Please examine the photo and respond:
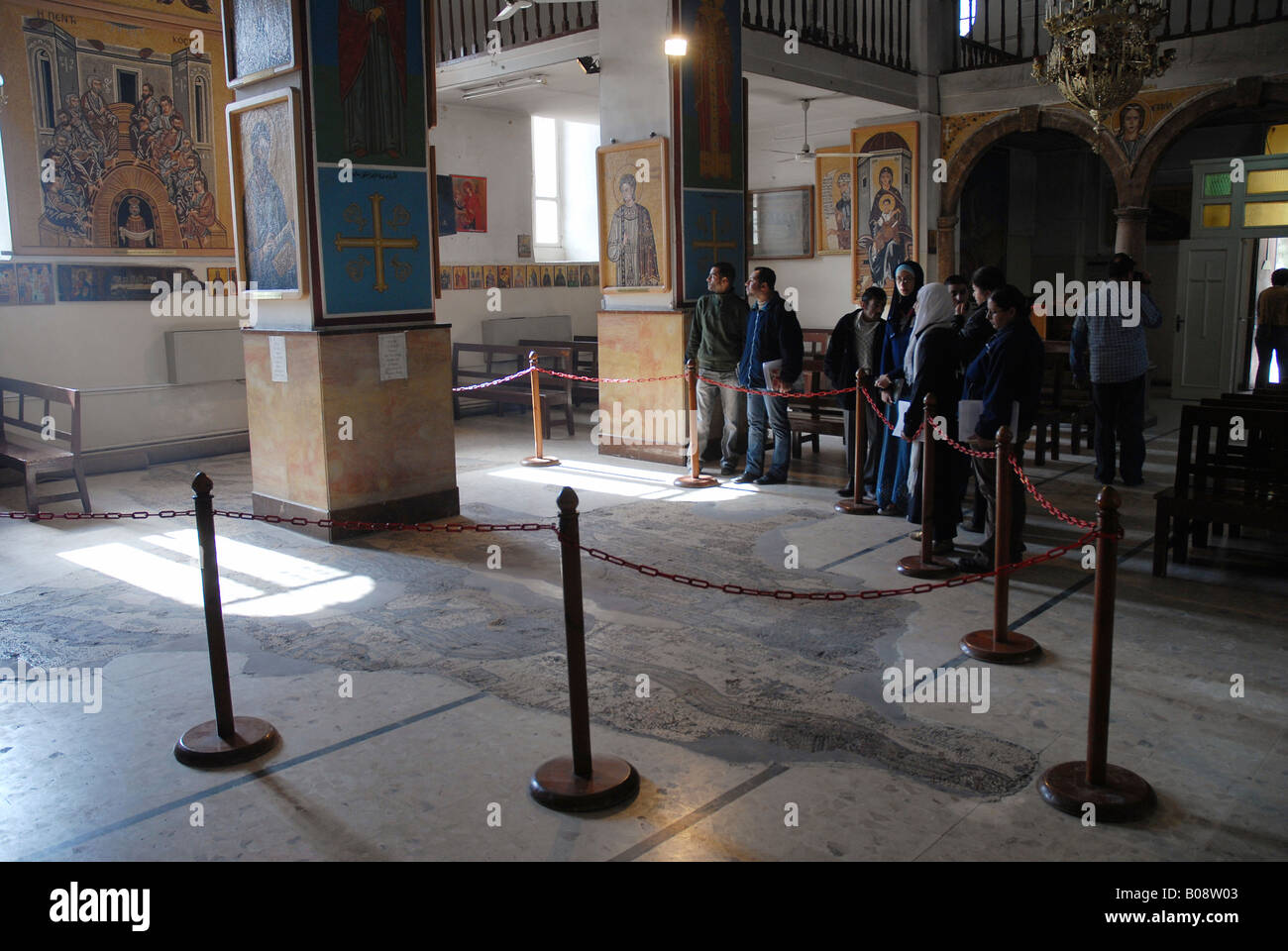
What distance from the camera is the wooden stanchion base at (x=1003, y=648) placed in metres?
5.02

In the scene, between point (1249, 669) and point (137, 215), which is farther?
point (137, 215)

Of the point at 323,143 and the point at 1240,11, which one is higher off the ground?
the point at 1240,11

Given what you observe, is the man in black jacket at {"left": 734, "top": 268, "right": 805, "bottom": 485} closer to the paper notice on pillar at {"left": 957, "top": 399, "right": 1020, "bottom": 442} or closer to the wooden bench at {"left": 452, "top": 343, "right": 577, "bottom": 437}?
the paper notice on pillar at {"left": 957, "top": 399, "right": 1020, "bottom": 442}

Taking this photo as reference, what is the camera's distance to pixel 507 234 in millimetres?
15430

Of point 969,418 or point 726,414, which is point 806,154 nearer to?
point 726,414

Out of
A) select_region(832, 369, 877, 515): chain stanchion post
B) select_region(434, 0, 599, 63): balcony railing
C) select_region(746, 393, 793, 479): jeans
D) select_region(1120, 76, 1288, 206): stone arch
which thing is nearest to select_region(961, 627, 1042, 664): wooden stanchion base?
select_region(832, 369, 877, 515): chain stanchion post

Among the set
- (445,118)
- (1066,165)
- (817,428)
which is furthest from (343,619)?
(1066,165)

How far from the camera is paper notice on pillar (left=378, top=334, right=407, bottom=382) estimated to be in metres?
7.81

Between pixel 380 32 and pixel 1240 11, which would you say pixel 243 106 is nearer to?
pixel 380 32

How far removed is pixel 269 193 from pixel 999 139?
35.2 feet

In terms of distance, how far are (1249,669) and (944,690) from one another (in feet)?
4.91

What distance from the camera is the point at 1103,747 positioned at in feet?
12.2

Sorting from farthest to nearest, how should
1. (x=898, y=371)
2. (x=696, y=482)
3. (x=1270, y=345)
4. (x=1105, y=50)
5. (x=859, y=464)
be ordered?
(x=1270, y=345) < (x=696, y=482) < (x=1105, y=50) < (x=859, y=464) < (x=898, y=371)

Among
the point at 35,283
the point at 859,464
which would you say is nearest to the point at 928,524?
the point at 859,464
